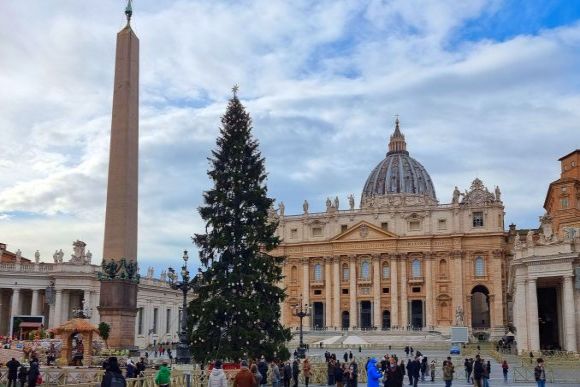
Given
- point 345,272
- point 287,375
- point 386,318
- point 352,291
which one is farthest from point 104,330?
point 345,272

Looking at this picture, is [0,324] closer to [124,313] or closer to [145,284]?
[145,284]

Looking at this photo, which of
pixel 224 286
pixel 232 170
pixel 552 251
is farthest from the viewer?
pixel 552 251

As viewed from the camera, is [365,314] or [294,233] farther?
[294,233]

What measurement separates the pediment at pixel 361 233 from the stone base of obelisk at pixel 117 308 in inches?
2587

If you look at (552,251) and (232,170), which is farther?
(552,251)

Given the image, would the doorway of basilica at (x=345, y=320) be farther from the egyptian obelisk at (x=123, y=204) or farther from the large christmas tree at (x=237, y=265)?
the egyptian obelisk at (x=123, y=204)

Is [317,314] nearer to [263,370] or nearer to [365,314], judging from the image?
[365,314]

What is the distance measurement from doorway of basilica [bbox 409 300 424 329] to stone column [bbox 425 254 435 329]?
1617 mm

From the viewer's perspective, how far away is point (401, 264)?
89312 millimetres

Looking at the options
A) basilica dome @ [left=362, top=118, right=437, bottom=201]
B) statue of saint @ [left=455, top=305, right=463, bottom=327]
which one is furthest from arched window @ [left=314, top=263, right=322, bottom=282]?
basilica dome @ [left=362, top=118, right=437, bottom=201]

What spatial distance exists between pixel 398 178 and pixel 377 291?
30.5 meters

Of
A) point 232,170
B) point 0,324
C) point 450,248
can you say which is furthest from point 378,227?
point 232,170

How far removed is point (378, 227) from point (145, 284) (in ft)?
118

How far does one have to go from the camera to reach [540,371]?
79.2ft
